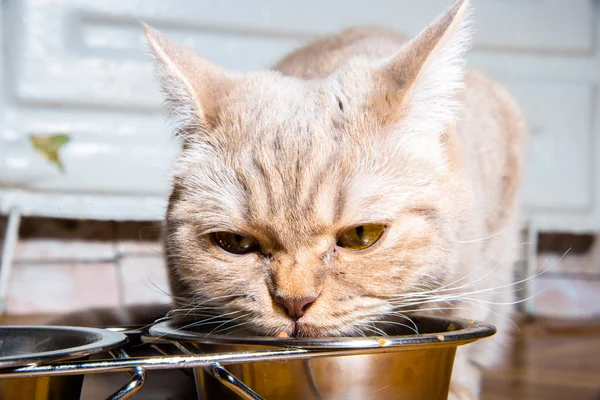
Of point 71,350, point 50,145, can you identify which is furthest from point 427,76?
point 50,145

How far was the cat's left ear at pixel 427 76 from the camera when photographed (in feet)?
4.02

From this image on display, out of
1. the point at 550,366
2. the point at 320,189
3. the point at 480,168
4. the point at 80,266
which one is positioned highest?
the point at 480,168

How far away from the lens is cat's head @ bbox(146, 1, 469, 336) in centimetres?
116

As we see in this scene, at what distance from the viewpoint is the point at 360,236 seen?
1213mm

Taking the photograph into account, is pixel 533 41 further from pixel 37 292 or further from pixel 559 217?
pixel 37 292

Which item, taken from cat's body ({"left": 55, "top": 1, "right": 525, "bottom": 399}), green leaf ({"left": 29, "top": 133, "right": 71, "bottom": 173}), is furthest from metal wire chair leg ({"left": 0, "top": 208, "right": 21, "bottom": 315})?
cat's body ({"left": 55, "top": 1, "right": 525, "bottom": 399})

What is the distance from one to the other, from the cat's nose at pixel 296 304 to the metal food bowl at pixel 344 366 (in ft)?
0.39

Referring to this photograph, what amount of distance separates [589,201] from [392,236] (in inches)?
88.8

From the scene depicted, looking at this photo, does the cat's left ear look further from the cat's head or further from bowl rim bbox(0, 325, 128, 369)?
bowl rim bbox(0, 325, 128, 369)

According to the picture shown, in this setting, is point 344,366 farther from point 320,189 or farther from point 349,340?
point 320,189

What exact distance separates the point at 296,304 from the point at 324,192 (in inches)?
7.8

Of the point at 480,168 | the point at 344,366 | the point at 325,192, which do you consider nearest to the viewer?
the point at 344,366

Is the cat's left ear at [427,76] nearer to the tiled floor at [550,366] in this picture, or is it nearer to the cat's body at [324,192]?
the cat's body at [324,192]

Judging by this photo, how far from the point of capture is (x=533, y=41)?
3139 mm
